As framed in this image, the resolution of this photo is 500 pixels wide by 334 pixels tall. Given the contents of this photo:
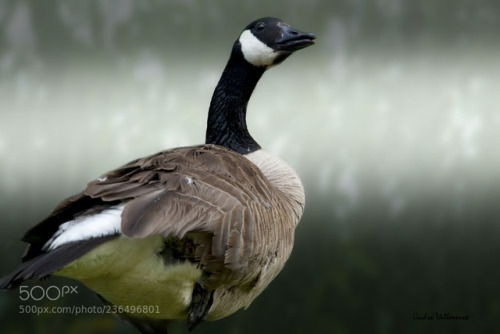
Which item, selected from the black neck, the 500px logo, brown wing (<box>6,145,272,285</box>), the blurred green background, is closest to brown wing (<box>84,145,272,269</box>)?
brown wing (<box>6,145,272,285</box>)

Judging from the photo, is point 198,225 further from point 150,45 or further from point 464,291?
point 464,291

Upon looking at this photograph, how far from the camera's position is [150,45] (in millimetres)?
3361

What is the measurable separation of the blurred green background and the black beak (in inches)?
25.8

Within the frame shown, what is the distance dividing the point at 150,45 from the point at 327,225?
1180 millimetres

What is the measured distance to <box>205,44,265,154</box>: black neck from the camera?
280 centimetres

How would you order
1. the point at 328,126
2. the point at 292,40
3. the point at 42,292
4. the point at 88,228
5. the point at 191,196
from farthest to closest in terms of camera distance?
the point at 328,126
the point at 42,292
the point at 292,40
the point at 191,196
the point at 88,228

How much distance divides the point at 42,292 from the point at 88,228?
1.33 m

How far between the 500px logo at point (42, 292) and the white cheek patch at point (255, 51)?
3.78 ft

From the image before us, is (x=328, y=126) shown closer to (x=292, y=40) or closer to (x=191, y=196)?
(x=292, y=40)

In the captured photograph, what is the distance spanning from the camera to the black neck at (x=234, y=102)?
9.18ft

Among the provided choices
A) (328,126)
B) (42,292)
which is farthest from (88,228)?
(328,126)

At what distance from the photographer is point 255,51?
2.76 metres

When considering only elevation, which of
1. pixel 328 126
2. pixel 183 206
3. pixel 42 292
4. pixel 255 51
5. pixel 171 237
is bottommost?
pixel 42 292

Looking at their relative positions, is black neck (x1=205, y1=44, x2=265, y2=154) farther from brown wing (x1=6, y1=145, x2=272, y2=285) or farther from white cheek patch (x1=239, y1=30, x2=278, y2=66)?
brown wing (x1=6, y1=145, x2=272, y2=285)
